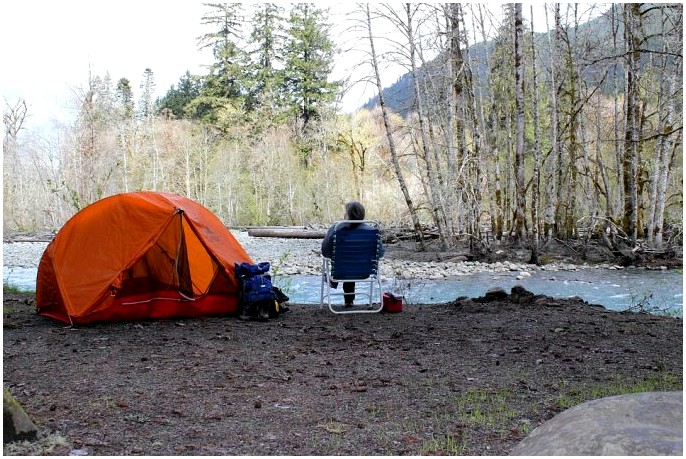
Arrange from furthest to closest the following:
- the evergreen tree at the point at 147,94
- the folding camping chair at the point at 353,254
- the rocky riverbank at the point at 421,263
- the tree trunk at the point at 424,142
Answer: the evergreen tree at the point at 147,94 < the rocky riverbank at the point at 421,263 < the tree trunk at the point at 424,142 < the folding camping chair at the point at 353,254

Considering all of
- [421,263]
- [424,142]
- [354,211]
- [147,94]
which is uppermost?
[147,94]

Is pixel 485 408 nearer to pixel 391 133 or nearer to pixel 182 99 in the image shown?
pixel 391 133

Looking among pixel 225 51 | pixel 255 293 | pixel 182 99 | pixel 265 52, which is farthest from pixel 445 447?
pixel 182 99

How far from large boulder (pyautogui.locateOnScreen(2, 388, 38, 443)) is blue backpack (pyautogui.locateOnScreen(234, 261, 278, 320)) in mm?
3503

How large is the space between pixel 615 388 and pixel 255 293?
3628 millimetres

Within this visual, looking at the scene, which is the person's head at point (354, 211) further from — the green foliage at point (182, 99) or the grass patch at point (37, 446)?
the green foliage at point (182, 99)

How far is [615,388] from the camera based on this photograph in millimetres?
3764

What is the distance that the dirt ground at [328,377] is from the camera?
302 cm

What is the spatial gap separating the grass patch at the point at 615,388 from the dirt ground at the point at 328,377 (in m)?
0.01

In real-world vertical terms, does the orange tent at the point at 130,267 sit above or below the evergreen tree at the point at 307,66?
below

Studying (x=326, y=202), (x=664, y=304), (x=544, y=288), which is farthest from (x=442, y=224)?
(x=326, y=202)

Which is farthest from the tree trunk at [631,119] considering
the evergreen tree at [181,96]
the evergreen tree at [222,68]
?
the evergreen tree at [181,96]

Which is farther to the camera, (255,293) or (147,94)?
(147,94)

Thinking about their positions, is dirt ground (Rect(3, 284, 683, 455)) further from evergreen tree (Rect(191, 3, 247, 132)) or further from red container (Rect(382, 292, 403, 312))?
evergreen tree (Rect(191, 3, 247, 132))
